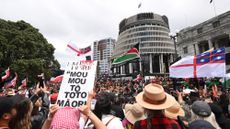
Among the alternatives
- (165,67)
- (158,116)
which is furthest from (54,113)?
(165,67)

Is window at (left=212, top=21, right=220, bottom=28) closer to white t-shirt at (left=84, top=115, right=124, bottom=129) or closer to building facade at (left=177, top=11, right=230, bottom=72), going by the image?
building facade at (left=177, top=11, right=230, bottom=72)

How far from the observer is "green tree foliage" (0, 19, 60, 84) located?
27.4 meters

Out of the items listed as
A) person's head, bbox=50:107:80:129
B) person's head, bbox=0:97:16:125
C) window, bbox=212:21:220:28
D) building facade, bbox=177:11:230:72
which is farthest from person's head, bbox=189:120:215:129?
window, bbox=212:21:220:28

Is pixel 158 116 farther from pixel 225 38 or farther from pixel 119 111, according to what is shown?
pixel 225 38

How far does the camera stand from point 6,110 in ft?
6.85

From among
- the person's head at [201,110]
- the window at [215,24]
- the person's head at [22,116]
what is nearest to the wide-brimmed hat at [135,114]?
the person's head at [201,110]

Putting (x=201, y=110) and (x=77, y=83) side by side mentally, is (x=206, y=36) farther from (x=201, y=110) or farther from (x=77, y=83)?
(x=77, y=83)

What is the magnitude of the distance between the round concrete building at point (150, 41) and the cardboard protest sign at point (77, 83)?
84.1m

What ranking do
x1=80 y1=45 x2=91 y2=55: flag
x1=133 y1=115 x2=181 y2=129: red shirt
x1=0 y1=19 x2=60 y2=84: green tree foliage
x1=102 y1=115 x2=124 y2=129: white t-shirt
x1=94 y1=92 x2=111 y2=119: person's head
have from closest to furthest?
x1=133 y1=115 x2=181 y2=129: red shirt
x1=102 y1=115 x2=124 y2=129: white t-shirt
x1=94 y1=92 x2=111 y2=119: person's head
x1=80 y1=45 x2=91 y2=55: flag
x1=0 y1=19 x2=60 y2=84: green tree foliage

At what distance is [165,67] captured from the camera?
308 ft

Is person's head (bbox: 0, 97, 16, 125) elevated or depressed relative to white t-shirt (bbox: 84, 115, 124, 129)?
elevated

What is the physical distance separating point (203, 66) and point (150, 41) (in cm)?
8482

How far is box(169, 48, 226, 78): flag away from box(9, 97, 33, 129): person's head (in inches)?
226

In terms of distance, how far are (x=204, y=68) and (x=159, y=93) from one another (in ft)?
16.9
